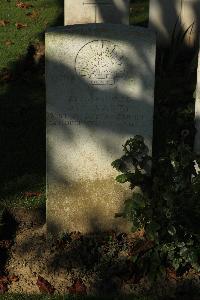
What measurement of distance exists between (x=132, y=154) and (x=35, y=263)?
108cm

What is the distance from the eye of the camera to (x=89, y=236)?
559 cm

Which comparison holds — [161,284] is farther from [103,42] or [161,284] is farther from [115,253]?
[103,42]

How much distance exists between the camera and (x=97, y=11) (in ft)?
29.5

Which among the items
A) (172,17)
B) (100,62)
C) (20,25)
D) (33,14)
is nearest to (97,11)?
(172,17)

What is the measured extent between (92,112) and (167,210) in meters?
0.93

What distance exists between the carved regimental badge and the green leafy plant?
49 centimetres

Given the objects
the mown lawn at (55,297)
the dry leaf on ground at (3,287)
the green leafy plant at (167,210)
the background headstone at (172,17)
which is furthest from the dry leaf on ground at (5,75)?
the mown lawn at (55,297)

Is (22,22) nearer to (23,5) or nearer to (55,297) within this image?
(23,5)

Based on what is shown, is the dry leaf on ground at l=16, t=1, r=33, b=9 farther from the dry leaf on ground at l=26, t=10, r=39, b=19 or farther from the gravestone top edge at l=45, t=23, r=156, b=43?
the gravestone top edge at l=45, t=23, r=156, b=43

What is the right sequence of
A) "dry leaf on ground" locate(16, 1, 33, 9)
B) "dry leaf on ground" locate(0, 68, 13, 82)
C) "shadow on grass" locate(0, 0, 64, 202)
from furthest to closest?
"dry leaf on ground" locate(16, 1, 33, 9), "dry leaf on ground" locate(0, 68, 13, 82), "shadow on grass" locate(0, 0, 64, 202)

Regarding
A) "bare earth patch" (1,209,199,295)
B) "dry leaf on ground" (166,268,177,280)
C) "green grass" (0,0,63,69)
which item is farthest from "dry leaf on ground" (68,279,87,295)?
"green grass" (0,0,63,69)

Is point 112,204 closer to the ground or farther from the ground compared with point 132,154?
closer to the ground

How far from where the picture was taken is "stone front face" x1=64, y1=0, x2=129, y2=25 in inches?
347

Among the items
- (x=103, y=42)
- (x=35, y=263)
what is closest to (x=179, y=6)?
(x=103, y=42)
